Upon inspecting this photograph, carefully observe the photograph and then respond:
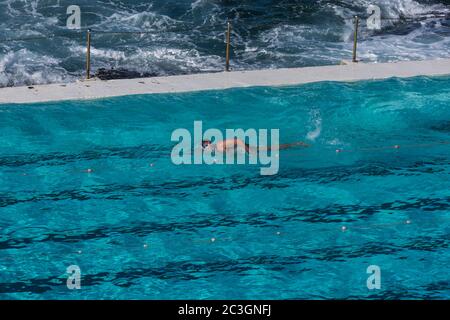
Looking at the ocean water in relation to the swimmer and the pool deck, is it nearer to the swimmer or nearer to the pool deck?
the pool deck

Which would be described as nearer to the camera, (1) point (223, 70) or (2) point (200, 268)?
(2) point (200, 268)

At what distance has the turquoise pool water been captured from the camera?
10.4 m

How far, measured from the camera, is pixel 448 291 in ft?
33.6

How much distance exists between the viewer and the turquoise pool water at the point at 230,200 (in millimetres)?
10406

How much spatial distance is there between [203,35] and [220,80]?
3.81m

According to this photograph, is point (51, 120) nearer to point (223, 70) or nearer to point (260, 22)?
point (223, 70)

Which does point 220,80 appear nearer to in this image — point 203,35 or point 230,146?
point 230,146

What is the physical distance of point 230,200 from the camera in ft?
39.7

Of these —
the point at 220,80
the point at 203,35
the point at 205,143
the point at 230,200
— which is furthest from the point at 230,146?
the point at 203,35

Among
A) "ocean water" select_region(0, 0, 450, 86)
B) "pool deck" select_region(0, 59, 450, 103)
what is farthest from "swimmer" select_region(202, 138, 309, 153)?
"ocean water" select_region(0, 0, 450, 86)

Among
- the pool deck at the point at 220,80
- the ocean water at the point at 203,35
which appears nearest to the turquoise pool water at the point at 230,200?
the pool deck at the point at 220,80

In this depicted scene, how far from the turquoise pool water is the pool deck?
0.25 metres

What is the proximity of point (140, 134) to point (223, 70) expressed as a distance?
376cm
